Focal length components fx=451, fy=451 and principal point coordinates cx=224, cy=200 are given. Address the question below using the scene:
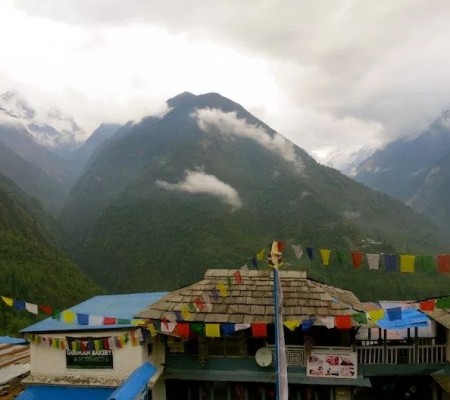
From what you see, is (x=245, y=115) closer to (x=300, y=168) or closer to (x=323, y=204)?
(x=300, y=168)

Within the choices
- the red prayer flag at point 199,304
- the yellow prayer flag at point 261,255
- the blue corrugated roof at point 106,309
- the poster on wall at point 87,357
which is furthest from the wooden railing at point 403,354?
the poster on wall at point 87,357

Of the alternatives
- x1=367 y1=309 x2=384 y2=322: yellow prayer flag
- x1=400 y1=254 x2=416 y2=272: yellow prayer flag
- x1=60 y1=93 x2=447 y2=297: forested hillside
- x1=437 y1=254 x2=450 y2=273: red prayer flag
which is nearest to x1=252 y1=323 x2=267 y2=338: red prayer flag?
x1=367 y1=309 x2=384 y2=322: yellow prayer flag

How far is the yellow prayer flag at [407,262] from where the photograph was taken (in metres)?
14.7

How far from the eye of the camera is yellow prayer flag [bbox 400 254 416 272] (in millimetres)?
14703

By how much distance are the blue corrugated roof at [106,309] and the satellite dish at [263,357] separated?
5.44 metres

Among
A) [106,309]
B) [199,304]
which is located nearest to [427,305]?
[199,304]

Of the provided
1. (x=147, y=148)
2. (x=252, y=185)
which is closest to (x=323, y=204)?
(x=252, y=185)

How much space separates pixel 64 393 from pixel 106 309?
4.01 meters

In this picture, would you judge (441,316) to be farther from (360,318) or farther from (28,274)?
(28,274)

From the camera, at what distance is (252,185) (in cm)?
14600

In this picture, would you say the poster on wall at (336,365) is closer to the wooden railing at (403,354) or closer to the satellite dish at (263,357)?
the wooden railing at (403,354)

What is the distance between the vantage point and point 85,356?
18.8m

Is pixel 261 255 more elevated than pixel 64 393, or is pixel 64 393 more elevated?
pixel 261 255

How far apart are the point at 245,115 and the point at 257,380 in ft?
552
